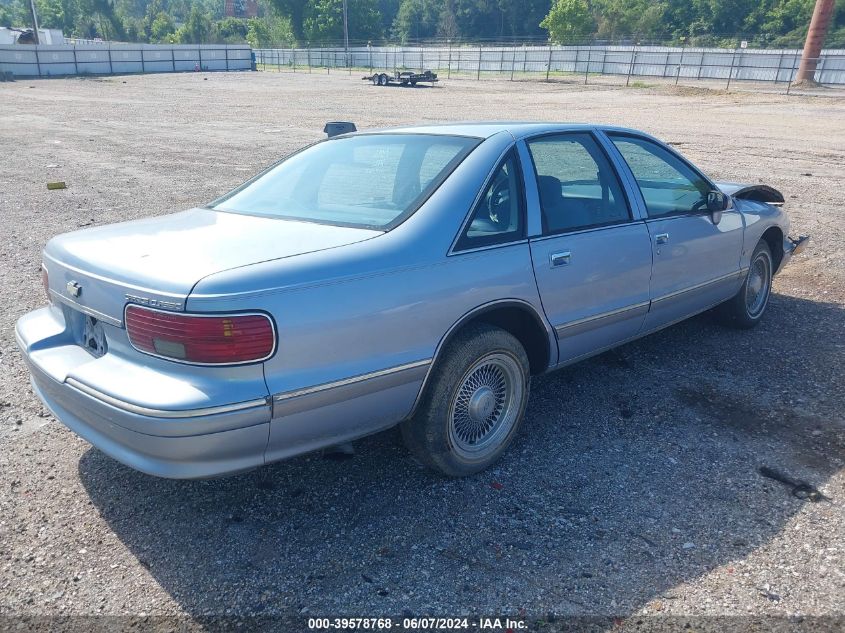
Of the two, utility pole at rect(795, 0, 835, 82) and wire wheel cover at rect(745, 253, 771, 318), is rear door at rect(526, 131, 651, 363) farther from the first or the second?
utility pole at rect(795, 0, 835, 82)

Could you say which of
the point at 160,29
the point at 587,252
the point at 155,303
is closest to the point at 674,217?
the point at 587,252

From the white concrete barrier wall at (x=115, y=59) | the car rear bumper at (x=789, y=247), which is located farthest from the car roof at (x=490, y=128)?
the white concrete barrier wall at (x=115, y=59)

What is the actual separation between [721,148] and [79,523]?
15.5 m

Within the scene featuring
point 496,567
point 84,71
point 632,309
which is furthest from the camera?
point 84,71

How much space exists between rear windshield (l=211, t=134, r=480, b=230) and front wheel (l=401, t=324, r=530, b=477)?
686 millimetres

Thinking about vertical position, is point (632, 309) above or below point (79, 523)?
above

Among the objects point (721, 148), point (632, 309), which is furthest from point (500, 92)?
point (632, 309)

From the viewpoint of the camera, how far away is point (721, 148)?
50.8 feet

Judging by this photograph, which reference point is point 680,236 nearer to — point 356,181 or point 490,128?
point 490,128

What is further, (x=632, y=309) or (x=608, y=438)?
(x=632, y=309)

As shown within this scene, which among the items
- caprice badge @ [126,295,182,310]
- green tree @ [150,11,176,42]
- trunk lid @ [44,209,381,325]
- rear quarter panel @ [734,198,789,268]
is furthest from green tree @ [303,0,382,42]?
caprice badge @ [126,295,182,310]

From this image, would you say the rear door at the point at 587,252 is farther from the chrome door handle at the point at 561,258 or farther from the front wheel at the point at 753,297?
the front wheel at the point at 753,297

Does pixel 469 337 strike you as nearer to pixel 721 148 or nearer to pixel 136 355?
pixel 136 355

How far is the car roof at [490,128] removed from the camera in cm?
373
